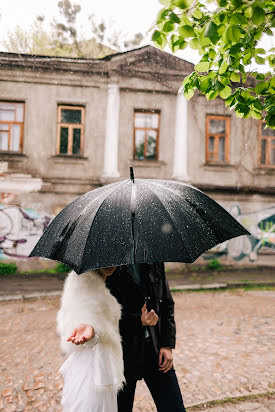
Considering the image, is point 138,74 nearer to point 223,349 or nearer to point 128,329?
point 223,349

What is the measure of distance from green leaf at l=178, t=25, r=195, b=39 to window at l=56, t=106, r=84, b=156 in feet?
33.1

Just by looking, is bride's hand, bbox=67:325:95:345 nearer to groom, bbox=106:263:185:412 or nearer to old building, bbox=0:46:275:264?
groom, bbox=106:263:185:412

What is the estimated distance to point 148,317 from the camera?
1849 mm

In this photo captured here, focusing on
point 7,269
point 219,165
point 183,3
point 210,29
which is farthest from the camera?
point 219,165

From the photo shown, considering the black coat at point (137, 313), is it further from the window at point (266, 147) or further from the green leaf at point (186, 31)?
the window at point (266, 147)

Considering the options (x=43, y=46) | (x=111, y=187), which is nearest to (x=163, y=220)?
(x=111, y=187)

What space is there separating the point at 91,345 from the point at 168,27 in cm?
212

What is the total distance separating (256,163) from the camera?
12852 mm

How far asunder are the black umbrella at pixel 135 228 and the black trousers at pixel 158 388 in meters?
0.70

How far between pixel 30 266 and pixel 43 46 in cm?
1040

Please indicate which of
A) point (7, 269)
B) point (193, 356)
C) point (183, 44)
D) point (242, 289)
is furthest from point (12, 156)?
point (183, 44)

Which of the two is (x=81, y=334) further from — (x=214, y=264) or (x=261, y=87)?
(x=214, y=264)

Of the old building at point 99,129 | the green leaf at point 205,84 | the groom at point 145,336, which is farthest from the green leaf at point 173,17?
the old building at point 99,129

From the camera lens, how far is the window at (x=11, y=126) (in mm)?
11727
